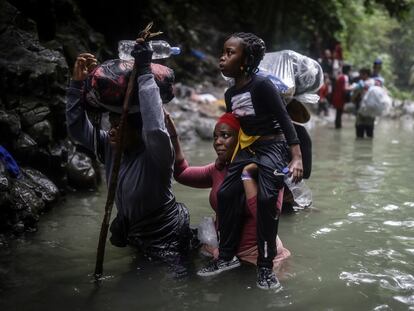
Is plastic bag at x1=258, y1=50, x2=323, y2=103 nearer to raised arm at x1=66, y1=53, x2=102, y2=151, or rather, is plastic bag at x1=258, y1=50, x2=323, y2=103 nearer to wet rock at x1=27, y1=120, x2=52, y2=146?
raised arm at x1=66, y1=53, x2=102, y2=151

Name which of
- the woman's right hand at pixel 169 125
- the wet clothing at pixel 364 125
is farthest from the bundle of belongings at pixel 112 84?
the wet clothing at pixel 364 125

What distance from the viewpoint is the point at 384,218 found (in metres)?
4.67

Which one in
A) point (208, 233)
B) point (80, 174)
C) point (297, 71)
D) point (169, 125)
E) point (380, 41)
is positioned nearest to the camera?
point (169, 125)

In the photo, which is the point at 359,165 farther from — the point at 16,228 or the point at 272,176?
the point at 16,228

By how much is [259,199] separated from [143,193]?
2.54ft

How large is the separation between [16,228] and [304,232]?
237cm

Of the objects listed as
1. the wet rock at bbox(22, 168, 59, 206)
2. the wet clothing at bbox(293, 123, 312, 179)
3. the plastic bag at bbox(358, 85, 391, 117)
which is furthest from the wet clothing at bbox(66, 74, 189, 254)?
the plastic bag at bbox(358, 85, 391, 117)

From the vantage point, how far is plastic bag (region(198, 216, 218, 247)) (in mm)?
3744

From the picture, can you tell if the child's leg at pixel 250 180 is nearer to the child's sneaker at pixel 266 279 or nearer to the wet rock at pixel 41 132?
the child's sneaker at pixel 266 279

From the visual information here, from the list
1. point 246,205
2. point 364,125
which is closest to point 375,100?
point 364,125

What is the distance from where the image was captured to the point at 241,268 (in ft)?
11.2

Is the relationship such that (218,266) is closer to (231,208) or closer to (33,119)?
(231,208)

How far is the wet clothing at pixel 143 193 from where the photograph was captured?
333cm

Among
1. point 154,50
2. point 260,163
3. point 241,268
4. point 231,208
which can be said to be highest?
point 154,50
